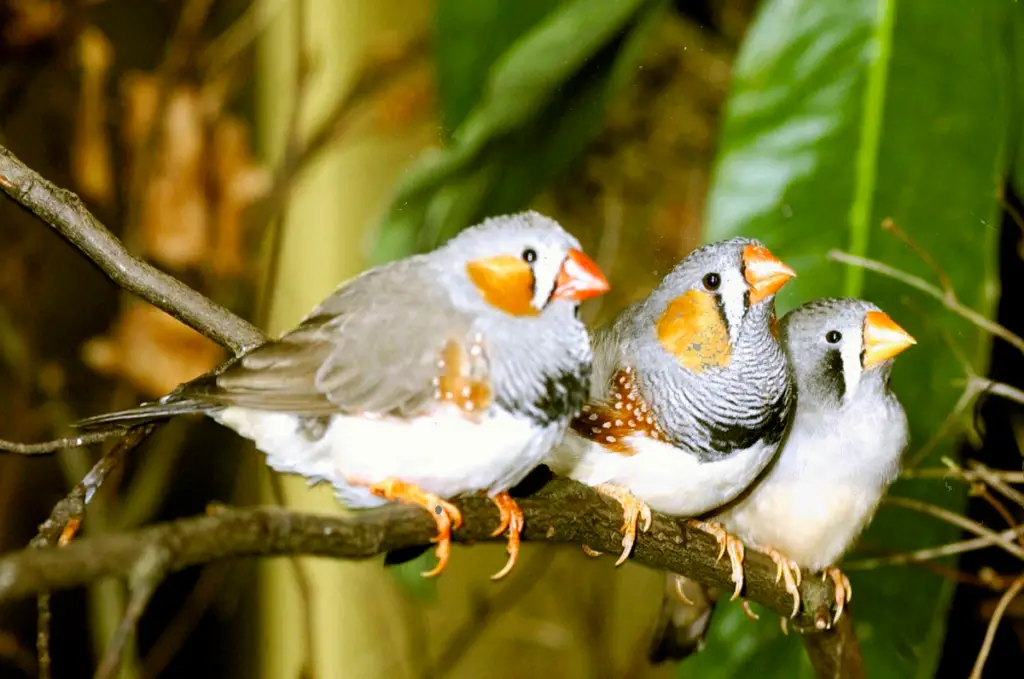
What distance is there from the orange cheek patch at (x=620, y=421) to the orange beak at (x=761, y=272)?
0.39ft

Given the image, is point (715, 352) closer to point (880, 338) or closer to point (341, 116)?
point (880, 338)

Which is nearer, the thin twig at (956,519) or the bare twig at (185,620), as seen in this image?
the thin twig at (956,519)

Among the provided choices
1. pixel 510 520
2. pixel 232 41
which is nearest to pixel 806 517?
pixel 510 520

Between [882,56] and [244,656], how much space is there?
111cm

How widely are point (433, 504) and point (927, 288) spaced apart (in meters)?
0.53

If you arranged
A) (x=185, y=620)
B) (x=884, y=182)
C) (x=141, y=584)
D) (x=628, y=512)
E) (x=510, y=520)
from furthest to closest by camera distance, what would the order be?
(x=185, y=620) < (x=884, y=182) < (x=628, y=512) < (x=510, y=520) < (x=141, y=584)

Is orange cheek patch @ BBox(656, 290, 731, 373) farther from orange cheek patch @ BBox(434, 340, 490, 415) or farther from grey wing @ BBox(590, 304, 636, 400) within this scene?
orange cheek patch @ BBox(434, 340, 490, 415)

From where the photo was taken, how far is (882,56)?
947mm

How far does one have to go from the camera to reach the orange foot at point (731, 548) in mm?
774

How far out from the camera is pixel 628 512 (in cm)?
70

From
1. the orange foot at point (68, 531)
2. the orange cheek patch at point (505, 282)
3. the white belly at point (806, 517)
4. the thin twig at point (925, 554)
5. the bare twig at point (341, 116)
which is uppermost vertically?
the bare twig at point (341, 116)

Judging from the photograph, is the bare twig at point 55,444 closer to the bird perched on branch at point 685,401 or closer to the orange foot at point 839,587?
the bird perched on branch at point 685,401

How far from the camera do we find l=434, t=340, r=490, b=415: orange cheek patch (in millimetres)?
565

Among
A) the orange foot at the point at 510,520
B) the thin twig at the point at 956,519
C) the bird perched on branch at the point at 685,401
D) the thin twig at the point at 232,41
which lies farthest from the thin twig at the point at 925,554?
the thin twig at the point at 232,41
